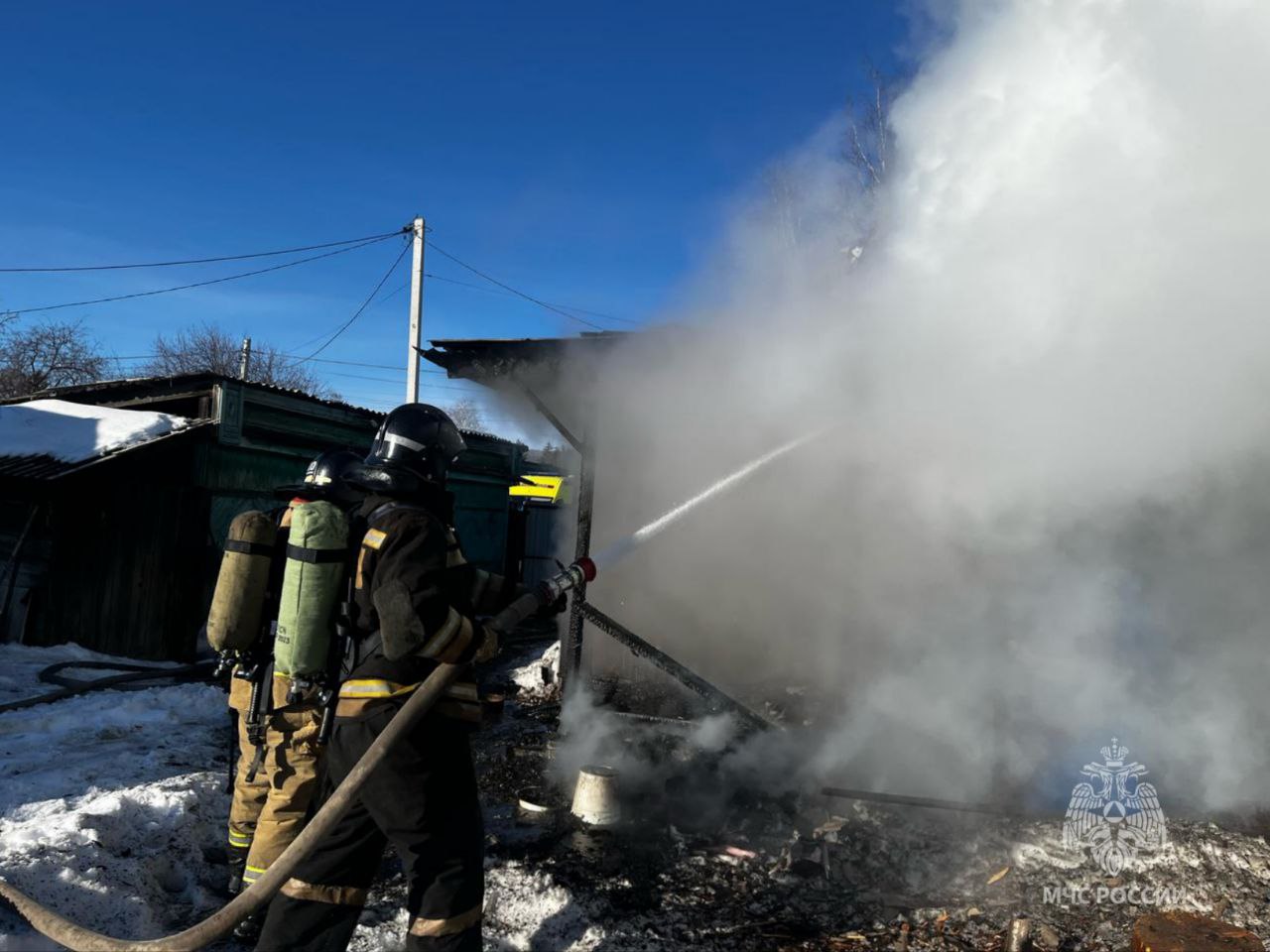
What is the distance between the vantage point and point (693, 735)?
5613mm

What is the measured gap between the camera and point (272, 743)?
324 centimetres

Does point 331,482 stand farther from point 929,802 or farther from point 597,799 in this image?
point 929,802

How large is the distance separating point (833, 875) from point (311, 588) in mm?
2931

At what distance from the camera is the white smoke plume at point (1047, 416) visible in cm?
400

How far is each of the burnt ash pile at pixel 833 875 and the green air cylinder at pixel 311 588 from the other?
57.5 inches

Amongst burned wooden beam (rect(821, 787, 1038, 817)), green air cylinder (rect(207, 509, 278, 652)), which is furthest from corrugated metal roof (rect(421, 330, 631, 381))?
burned wooden beam (rect(821, 787, 1038, 817))

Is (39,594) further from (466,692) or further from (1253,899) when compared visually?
(1253,899)

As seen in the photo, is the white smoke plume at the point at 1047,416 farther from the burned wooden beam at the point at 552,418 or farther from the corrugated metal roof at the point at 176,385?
the corrugated metal roof at the point at 176,385

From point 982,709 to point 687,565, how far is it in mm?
4377

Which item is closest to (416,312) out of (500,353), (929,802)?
(500,353)

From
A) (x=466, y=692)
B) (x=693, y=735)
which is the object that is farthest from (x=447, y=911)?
(x=693, y=735)

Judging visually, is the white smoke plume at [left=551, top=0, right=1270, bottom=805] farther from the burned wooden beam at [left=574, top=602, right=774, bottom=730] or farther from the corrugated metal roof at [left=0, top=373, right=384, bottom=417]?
the corrugated metal roof at [left=0, top=373, right=384, bottom=417]

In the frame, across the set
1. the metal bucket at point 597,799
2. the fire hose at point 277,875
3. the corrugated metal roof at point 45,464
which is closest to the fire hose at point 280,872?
the fire hose at point 277,875

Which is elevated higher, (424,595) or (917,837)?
(424,595)
